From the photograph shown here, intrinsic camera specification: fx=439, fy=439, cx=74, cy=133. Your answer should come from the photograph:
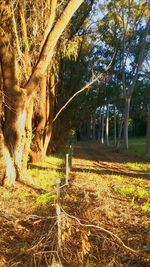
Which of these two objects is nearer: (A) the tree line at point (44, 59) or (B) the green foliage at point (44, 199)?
(B) the green foliage at point (44, 199)

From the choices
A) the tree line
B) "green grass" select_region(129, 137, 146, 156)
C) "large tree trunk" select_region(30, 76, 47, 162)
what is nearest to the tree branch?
the tree line

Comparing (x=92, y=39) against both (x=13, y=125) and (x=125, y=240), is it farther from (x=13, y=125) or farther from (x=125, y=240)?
(x=125, y=240)

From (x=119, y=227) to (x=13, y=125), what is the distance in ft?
20.1

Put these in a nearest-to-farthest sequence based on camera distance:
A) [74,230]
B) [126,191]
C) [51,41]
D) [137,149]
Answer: [74,230] → [126,191] → [51,41] → [137,149]

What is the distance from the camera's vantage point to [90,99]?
36.0 metres

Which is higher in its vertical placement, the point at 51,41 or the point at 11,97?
the point at 51,41

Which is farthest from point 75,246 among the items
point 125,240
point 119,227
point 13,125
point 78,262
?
point 13,125

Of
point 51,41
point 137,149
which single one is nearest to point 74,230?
point 51,41

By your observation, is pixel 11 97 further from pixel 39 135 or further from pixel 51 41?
pixel 39 135

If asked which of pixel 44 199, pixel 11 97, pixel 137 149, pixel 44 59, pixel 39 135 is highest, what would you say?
pixel 44 59

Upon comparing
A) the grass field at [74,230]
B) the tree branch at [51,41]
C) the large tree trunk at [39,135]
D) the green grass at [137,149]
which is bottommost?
the grass field at [74,230]

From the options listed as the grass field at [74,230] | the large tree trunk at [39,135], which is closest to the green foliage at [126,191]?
the grass field at [74,230]

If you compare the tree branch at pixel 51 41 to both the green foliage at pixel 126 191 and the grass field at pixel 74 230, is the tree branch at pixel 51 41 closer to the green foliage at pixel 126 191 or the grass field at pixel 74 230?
the grass field at pixel 74 230

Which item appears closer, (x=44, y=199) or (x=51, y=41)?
(x=44, y=199)
